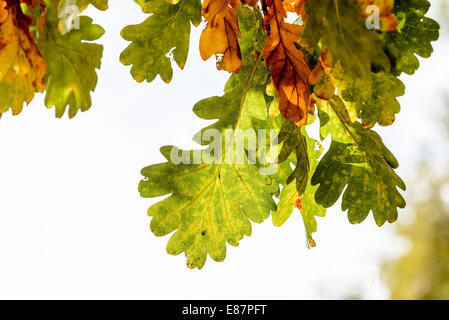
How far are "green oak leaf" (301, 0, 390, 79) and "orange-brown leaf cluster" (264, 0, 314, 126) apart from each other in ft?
0.32

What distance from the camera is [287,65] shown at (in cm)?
46

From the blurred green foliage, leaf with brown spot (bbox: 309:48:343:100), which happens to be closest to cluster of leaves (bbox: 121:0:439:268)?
leaf with brown spot (bbox: 309:48:343:100)

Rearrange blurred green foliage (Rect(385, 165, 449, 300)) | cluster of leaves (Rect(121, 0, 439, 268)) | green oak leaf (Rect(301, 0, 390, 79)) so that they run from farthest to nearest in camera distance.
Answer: blurred green foliage (Rect(385, 165, 449, 300)), cluster of leaves (Rect(121, 0, 439, 268)), green oak leaf (Rect(301, 0, 390, 79))

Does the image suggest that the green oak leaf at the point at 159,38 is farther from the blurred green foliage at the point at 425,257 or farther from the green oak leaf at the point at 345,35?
the blurred green foliage at the point at 425,257

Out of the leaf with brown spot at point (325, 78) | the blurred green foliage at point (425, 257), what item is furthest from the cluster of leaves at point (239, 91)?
the blurred green foliage at point (425, 257)

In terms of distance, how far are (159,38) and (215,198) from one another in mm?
202

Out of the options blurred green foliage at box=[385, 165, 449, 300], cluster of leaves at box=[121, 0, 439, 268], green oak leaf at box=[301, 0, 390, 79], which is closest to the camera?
green oak leaf at box=[301, 0, 390, 79]

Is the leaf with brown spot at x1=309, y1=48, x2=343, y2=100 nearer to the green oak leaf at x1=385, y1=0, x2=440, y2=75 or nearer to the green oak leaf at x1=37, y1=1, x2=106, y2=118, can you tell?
the green oak leaf at x1=385, y1=0, x2=440, y2=75

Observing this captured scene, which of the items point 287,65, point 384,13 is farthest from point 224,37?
point 384,13

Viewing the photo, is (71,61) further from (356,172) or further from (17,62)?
(356,172)

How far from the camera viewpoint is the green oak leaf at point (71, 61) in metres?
0.48

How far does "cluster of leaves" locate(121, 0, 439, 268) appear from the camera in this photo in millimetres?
A: 453

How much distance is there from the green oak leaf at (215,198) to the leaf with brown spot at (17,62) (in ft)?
0.56
